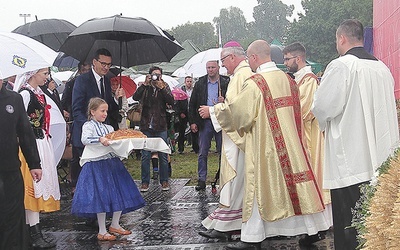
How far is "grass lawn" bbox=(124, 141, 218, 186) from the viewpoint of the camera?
37.6 feet

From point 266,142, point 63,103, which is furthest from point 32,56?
point 63,103

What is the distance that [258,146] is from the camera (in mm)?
5848

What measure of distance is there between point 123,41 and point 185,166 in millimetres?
4804

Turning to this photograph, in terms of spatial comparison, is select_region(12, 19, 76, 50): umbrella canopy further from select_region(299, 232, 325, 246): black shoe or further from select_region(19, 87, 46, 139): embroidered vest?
select_region(299, 232, 325, 246): black shoe

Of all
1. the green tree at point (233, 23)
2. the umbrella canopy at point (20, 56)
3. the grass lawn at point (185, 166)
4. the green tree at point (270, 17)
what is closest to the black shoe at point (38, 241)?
the umbrella canopy at point (20, 56)

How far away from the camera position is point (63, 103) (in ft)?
32.9

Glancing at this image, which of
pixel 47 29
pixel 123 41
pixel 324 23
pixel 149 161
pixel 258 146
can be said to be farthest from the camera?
pixel 324 23

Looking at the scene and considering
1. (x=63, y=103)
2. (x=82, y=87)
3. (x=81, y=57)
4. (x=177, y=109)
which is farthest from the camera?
(x=177, y=109)

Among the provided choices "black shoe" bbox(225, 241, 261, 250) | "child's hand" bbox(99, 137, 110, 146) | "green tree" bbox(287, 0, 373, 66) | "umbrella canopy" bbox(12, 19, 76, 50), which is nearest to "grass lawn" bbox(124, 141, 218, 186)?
"umbrella canopy" bbox(12, 19, 76, 50)

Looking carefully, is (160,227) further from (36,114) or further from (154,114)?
(154,114)

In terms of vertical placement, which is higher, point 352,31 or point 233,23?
point 233,23

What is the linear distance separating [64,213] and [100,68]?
2230 millimetres

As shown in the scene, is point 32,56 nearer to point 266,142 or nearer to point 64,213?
point 266,142

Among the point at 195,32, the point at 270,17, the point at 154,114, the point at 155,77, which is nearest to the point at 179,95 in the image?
the point at 155,77
